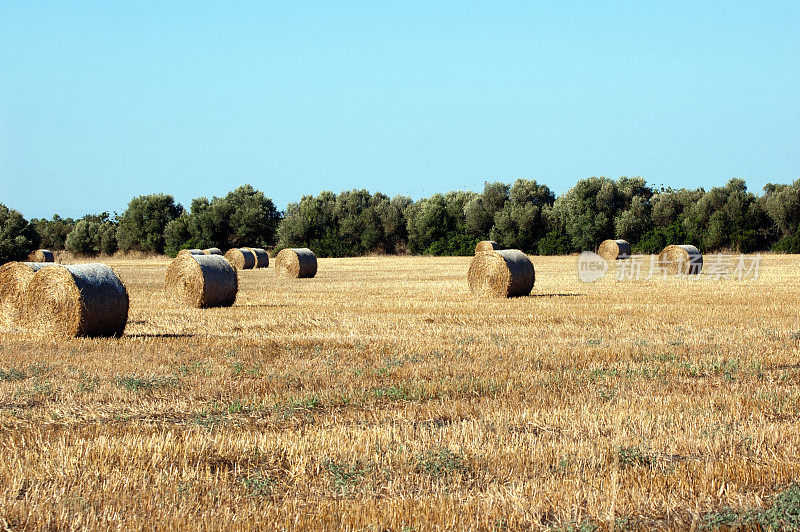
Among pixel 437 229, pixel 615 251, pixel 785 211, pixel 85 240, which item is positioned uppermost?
pixel 785 211

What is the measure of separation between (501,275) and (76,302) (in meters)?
11.5

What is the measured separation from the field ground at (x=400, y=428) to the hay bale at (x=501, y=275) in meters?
7.75

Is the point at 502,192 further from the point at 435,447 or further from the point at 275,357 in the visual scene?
the point at 435,447

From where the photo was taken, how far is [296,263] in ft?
109

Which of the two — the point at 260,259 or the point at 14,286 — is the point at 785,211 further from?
the point at 14,286

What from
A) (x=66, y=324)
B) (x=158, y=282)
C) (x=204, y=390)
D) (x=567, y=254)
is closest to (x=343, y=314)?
(x=66, y=324)

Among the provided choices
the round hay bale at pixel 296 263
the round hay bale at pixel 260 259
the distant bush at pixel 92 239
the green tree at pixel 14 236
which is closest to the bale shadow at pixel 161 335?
the round hay bale at pixel 296 263

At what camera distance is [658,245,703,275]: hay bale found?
33.9m

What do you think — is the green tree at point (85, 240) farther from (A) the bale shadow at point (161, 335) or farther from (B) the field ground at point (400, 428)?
(A) the bale shadow at point (161, 335)

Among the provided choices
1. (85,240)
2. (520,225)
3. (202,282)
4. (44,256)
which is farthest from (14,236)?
(202,282)

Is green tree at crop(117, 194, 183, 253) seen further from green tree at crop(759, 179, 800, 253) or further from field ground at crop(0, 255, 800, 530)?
field ground at crop(0, 255, 800, 530)

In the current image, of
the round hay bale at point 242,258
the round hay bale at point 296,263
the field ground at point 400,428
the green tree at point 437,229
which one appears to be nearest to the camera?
the field ground at point 400,428

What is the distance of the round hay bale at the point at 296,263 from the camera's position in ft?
109

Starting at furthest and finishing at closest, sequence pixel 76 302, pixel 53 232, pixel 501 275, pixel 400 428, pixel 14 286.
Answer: pixel 53 232, pixel 501 275, pixel 14 286, pixel 76 302, pixel 400 428
